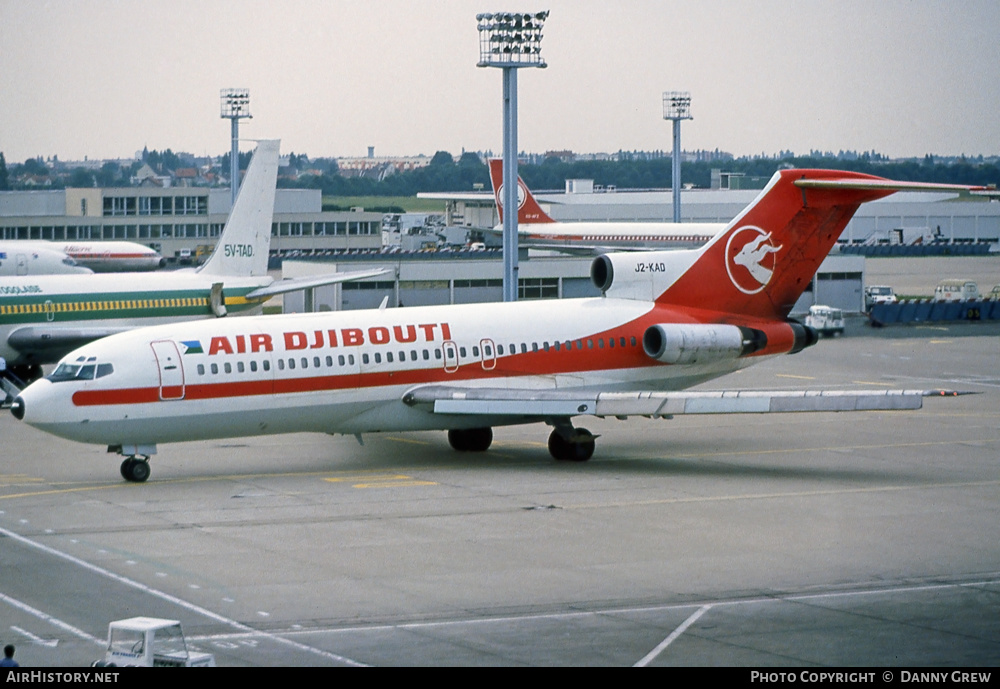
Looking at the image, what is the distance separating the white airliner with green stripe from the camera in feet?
169

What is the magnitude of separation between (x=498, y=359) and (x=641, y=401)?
432 cm

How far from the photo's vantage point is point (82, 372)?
32.8m

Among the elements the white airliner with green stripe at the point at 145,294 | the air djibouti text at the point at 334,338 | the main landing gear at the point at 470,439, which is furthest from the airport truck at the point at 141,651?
the white airliner with green stripe at the point at 145,294

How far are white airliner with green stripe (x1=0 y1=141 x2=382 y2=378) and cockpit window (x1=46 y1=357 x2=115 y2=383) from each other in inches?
737

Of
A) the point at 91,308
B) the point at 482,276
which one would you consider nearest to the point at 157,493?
the point at 91,308

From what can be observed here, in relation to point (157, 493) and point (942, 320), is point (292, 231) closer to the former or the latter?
point (942, 320)

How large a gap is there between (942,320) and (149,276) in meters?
46.6

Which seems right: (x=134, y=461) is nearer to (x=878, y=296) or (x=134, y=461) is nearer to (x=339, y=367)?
(x=339, y=367)

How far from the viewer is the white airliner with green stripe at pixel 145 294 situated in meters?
51.5

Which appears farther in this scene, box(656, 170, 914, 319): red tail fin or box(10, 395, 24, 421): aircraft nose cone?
box(656, 170, 914, 319): red tail fin

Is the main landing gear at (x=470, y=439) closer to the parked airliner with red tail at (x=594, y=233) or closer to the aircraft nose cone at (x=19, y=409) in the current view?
the aircraft nose cone at (x=19, y=409)

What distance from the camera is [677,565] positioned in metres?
25.2

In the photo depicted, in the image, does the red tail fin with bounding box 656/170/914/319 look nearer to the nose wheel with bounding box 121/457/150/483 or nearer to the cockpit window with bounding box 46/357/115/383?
the nose wheel with bounding box 121/457/150/483

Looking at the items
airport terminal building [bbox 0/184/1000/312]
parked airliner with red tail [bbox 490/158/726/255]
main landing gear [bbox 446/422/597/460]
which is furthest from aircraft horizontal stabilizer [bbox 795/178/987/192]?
airport terminal building [bbox 0/184/1000/312]
